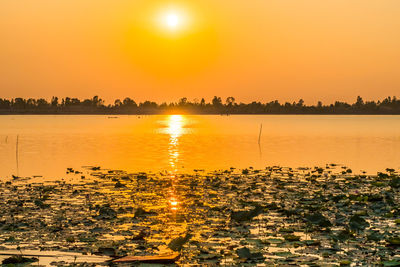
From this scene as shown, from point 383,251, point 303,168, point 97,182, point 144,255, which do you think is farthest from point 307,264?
point 303,168

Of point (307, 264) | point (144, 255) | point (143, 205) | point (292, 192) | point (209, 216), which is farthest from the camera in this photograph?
point (292, 192)

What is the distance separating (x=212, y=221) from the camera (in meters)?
17.6

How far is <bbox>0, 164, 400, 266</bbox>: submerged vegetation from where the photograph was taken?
13.5m

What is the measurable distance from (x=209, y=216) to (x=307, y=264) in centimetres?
643

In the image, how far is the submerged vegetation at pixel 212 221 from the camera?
44.2ft

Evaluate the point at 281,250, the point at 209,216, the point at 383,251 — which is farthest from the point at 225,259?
the point at 209,216

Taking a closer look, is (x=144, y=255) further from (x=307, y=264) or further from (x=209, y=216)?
(x=209, y=216)

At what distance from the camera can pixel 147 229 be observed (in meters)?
16.4

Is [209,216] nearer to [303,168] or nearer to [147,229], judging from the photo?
[147,229]

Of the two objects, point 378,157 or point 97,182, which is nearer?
point 97,182

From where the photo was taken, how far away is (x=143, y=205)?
21.0m

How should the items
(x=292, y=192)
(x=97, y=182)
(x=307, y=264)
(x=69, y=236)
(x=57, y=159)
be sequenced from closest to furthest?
(x=307, y=264)
(x=69, y=236)
(x=292, y=192)
(x=97, y=182)
(x=57, y=159)

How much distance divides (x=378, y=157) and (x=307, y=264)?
134 feet

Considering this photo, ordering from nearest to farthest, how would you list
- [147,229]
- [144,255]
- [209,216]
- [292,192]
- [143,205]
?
1. [144,255]
2. [147,229]
3. [209,216]
4. [143,205]
5. [292,192]
